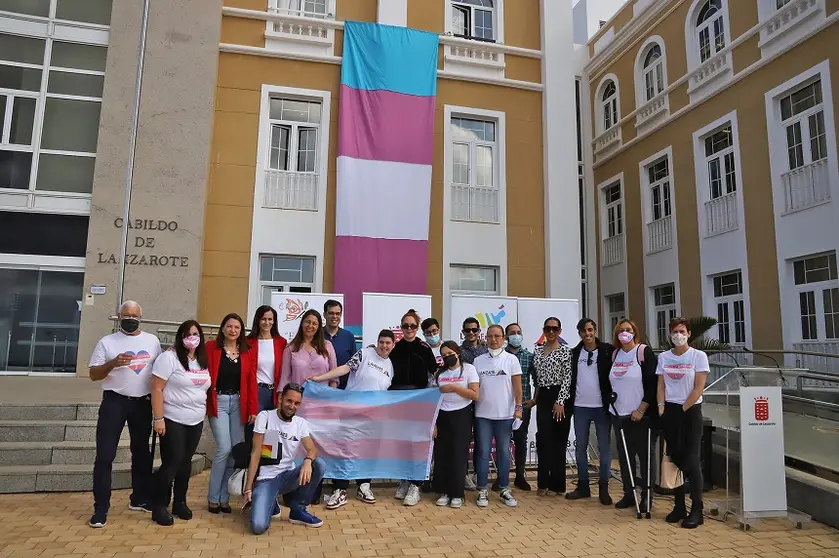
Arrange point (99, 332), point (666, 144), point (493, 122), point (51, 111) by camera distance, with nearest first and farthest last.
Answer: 1. point (99, 332)
2. point (51, 111)
3. point (493, 122)
4. point (666, 144)

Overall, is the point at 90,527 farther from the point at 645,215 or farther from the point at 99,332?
the point at 645,215

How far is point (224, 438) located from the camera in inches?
212

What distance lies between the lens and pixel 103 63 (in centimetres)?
1223

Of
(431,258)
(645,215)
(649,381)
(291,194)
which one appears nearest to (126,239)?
(291,194)

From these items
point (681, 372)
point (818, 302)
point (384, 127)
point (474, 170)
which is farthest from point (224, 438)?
point (818, 302)

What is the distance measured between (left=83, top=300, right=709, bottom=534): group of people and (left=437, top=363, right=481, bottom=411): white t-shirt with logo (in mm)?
11

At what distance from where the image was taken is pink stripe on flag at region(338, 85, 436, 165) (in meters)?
12.0

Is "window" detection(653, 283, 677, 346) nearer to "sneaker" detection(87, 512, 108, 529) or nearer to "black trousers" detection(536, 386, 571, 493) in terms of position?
"black trousers" detection(536, 386, 571, 493)

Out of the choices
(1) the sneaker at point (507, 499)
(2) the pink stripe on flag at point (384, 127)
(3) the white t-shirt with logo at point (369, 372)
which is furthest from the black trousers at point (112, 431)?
(2) the pink stripe on flag at point (384, 127)

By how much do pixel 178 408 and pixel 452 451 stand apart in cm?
273

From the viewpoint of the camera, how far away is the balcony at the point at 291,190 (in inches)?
474

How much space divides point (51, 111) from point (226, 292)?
535 centimetres

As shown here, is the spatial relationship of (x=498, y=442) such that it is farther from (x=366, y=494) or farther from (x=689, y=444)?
(x=689, y=444)

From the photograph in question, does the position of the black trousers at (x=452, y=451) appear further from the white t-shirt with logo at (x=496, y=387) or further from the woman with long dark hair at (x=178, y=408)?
the woman with long dark hair at (x=178, y=408)
